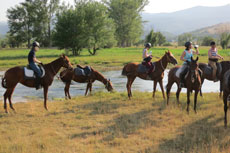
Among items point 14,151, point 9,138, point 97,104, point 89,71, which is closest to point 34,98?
point 89,71

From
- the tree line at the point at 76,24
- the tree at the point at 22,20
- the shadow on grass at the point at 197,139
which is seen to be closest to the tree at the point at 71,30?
the tree line at the point at 76,24

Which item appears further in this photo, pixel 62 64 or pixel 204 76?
pixel 204 76

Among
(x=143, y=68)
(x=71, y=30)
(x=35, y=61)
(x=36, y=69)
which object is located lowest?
(x=143, y=68)

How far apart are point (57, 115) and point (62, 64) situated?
2.78m

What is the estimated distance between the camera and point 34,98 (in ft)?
47.1

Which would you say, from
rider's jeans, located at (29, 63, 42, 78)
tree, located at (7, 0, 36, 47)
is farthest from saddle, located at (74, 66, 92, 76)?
tree, located at (7, 0, 36, 47)

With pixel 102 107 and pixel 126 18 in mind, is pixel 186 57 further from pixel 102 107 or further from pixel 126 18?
pixel 126 18

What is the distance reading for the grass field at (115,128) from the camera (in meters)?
6.52

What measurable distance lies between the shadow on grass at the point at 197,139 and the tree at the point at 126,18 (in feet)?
243

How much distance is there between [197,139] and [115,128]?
2949 mm

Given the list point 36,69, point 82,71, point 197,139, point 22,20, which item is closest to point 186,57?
point 197,139

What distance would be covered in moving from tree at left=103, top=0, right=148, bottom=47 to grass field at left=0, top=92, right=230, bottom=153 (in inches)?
2786

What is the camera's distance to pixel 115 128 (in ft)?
27.0

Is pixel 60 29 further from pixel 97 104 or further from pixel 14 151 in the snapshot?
pixel 14 151
